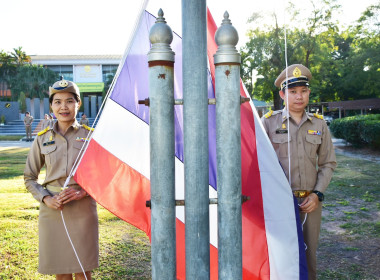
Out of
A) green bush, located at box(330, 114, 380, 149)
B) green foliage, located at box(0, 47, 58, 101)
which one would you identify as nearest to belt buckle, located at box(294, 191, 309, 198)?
green bush, located at box(330, 114, 380, 149)

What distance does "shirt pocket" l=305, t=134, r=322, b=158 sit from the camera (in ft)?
9.30

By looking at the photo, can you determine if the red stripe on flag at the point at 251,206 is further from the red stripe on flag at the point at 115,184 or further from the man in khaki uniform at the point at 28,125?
the man in khaki uniform at the point at 28,125

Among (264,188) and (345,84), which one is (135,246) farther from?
(345,84)

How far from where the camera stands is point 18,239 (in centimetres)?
475

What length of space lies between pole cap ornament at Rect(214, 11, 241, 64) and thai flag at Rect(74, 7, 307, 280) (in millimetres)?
657

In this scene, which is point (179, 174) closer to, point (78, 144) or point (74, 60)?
point (78, 144)

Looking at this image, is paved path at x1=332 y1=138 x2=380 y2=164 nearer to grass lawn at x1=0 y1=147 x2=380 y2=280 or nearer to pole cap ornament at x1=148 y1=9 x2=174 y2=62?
grass lawn at x1=0 y1=147 x2=380 y2=280

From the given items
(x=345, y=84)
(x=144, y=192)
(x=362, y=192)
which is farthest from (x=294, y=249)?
(x=345, y=84)

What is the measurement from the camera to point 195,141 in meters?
1.47

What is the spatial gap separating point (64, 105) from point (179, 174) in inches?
42.3

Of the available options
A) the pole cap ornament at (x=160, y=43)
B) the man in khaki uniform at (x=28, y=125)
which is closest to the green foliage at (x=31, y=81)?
the man in khaki uniform at (x=28, y=125)

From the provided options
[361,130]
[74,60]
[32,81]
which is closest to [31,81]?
[32,81]

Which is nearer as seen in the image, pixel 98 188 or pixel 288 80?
pixel 98 188

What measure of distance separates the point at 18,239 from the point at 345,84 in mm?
37965
